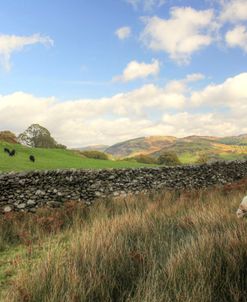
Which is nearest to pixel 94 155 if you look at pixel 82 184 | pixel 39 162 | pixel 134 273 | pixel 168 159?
pixel 168 159

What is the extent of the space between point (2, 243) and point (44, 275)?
459 cm

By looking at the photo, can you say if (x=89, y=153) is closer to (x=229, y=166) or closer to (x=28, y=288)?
(x=229, y=166)

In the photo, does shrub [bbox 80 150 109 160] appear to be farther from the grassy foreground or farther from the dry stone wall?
the grassy foreground

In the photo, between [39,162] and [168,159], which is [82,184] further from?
[168,159]

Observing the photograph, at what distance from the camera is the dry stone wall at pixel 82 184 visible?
1246 centimetres

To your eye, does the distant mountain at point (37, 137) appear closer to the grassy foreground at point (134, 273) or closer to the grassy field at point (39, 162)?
the grassy field at point (39, 162)

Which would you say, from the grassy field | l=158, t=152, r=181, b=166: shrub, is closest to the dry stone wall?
the grassy field

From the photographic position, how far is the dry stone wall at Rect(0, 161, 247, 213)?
40.9 feet

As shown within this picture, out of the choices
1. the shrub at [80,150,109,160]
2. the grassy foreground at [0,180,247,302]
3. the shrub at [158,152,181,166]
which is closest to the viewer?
the grassy foreground at [0,180,247,302]

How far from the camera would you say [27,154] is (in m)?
27.2

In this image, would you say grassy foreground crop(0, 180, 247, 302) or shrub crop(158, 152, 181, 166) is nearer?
grassy foreground crop(0, 180, 247, 302)

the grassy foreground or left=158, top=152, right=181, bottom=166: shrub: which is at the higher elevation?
left=158, top=152, right=181, bottom=166: shrub

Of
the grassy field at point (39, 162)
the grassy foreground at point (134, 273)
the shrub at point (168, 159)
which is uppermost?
the grassy field at point (39, 162)

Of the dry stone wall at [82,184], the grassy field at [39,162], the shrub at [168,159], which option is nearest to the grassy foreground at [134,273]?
the dry stone wall at [82,184]
